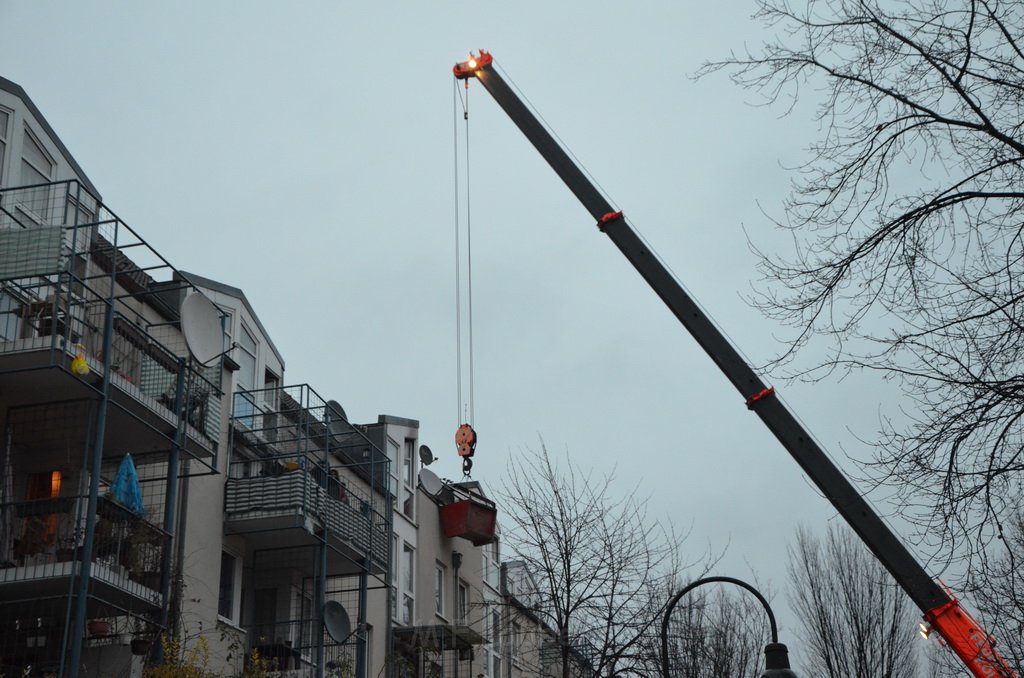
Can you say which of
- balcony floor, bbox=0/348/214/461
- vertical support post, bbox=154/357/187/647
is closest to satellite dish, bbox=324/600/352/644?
vertical support post, bbox=154/357/187/647

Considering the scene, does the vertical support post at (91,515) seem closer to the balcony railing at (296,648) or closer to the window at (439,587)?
the balcony railing at (296,648)

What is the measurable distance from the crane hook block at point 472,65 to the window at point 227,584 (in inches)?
509

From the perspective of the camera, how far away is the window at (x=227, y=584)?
24953 mm

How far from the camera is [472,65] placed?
99.4ft

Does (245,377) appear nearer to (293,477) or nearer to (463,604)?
(293,477)

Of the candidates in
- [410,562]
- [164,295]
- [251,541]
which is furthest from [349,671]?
[410,562]

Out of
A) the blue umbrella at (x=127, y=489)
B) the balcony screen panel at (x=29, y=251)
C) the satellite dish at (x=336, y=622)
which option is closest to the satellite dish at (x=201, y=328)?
the blue umbrella at (x=127, y=489)

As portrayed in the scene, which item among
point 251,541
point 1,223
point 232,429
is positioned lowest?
point 251,541

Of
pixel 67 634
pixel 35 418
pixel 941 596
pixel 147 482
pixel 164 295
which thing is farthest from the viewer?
pixel 164 295

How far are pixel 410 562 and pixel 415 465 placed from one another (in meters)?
2.83

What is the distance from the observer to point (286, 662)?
25312mm

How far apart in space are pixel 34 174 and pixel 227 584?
8.94 metres

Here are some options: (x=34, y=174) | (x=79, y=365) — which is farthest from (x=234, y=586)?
(x=34, y=174)

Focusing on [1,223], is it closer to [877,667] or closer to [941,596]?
[941,596]
